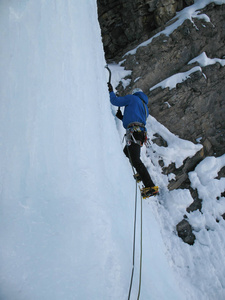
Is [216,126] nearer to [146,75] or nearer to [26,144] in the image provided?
[146,75]

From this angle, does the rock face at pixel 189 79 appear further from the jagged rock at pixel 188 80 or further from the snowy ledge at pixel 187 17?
the snowy ledge at pixel 187 17

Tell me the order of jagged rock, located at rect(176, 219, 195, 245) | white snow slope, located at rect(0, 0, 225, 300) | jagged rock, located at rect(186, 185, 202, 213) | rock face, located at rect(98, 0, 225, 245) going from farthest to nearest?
rock face, located at rect(98, 0, 225, 245), jagged rock, located at rect(186, 185, 202, 213), jagged rock, located at rect(176, 219, 195, 245), white snow slope, located at rect(0, 0, 225, 300)

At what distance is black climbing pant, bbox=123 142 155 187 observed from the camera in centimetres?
288

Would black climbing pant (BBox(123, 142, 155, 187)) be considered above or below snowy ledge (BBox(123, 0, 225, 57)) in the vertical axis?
below

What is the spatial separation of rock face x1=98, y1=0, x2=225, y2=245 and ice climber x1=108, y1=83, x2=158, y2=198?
4.27 feet

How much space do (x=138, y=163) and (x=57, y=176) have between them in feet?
4.88

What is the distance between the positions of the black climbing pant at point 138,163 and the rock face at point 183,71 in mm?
1315

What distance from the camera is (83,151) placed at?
75.7 inches

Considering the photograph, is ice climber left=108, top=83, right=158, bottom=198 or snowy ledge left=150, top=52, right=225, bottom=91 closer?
ice climber left=108, top=83, right=158, bottom=198

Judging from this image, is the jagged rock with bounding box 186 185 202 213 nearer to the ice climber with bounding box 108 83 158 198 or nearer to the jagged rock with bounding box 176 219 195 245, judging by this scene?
the jagged rock with bounding box 176 219 195 245

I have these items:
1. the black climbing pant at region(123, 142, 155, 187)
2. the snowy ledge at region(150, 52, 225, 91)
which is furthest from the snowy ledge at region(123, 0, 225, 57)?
the black climbing pant at region(123, 142, 155, 187)

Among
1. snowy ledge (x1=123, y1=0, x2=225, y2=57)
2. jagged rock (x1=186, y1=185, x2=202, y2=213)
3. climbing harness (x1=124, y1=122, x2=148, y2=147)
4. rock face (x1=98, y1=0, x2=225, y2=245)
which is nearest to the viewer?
climbing harness (x1=124, y1=122, x2=148, y2=147)

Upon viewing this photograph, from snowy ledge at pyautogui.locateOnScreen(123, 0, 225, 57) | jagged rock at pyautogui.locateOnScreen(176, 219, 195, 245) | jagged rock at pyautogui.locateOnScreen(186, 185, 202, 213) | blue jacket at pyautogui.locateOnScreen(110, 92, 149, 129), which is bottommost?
jagged rock at pyautogui.locateOnScreen(176, 219, 195, 245)

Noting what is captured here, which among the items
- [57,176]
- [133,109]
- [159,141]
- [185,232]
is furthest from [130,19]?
[57,176]
